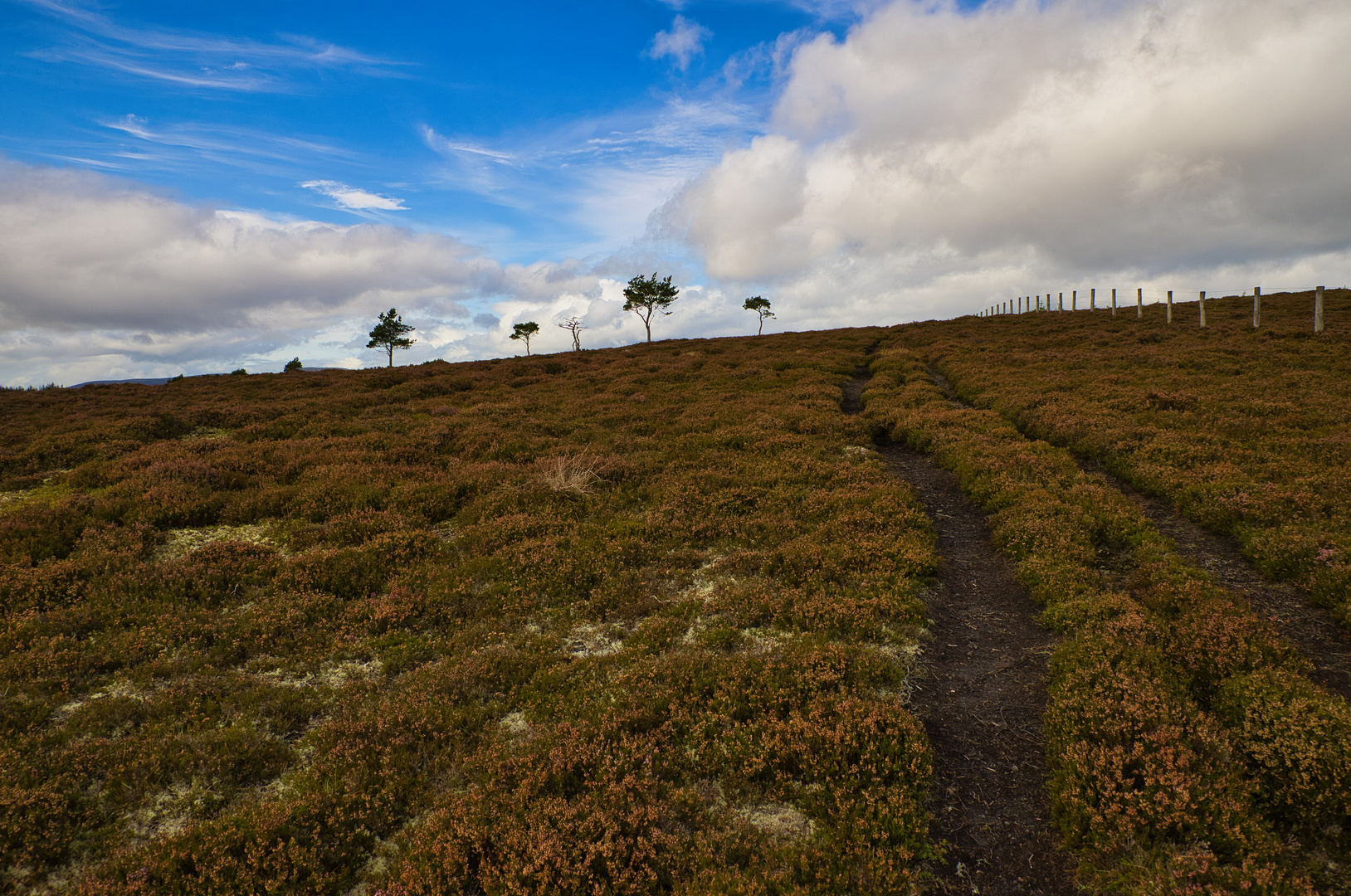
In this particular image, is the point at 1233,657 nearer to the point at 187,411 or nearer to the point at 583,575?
the point at 583,575

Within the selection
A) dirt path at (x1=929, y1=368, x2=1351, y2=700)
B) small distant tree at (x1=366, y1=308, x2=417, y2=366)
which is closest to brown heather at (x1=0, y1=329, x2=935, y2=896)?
dirt path at (x1=929, y1=368, x2=1351, y2=700)

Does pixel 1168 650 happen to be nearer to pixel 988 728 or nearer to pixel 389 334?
pixel 988 728

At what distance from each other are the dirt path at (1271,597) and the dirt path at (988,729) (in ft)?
9.84

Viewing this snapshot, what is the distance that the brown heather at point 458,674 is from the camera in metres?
5.39

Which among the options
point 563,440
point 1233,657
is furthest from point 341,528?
point 1233,657

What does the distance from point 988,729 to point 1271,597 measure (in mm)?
6128

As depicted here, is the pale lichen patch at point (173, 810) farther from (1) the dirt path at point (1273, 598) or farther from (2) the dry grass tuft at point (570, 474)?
(1) the dirt path at point (1273, 598)

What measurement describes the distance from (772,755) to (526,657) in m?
3.75

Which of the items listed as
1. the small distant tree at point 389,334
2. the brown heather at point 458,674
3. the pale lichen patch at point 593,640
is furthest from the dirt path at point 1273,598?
the small distant tree at point 389,334

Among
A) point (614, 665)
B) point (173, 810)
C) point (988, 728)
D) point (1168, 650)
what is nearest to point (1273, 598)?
point (1168, 650)

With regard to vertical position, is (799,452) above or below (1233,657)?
above

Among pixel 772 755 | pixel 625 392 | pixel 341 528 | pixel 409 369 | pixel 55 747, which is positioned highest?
pixel 409 369

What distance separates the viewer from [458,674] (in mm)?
7930

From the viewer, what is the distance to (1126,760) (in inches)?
229
